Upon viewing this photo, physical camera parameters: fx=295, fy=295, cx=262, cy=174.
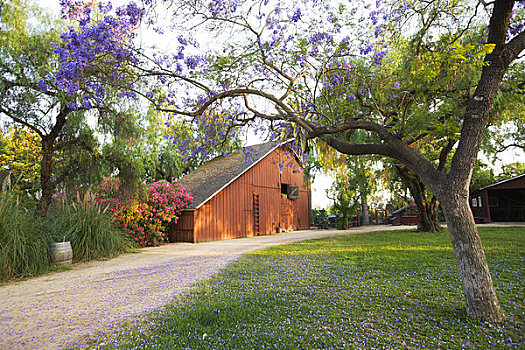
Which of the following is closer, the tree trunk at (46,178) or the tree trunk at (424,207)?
the tree trunk at (46,178)

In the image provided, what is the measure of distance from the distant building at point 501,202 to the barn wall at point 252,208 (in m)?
12.6

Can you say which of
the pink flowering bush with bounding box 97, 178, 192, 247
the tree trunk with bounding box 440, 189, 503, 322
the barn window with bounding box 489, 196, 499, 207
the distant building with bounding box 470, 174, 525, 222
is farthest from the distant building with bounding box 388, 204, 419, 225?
the tree trunk with bounding box 440, 189, 503, 322

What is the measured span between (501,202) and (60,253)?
1136 inches

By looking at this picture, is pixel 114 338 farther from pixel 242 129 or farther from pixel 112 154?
pixel 112 154

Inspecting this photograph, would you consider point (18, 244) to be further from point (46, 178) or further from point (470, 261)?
point (470, 261)

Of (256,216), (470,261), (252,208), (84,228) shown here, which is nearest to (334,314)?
(470,261)

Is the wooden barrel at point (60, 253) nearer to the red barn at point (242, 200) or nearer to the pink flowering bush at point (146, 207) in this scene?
the pink flowering bush at point (146, 207)

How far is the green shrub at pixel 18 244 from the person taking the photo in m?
6.57

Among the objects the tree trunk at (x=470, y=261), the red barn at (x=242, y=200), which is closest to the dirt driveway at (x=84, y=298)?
the tree trunk at (x=470, y=261)

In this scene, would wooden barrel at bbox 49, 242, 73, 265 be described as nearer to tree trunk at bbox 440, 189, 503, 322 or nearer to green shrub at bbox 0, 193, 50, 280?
green shrub at bbox 0, 193, 50, 280

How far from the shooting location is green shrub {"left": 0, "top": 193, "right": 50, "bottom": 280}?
657cm

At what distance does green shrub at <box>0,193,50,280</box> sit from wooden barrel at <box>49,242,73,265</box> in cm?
15

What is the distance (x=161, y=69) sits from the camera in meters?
4.90

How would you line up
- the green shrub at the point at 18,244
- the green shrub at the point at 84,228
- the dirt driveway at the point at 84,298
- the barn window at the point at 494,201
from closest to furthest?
the dirt driveway at the point at 84,298 < the green shrub at the point at 18,244 < the green shrub at the point at 84,228 < the barn window at the point at 494,201
